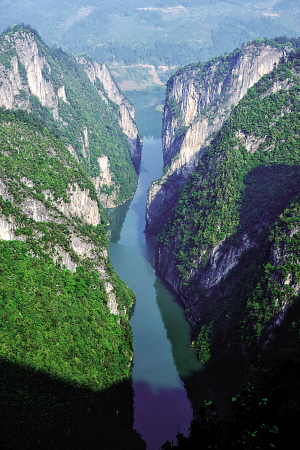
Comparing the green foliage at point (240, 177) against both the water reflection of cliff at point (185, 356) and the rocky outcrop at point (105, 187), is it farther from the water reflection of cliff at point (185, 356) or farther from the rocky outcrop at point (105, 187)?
the rocky outcrop at point (105, 187)

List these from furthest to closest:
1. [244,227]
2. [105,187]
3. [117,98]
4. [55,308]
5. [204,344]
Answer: [117,98]
[105,187]
[244,227]
[204,344]
[55,308]

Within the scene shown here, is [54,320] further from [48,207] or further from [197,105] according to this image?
[197,105]

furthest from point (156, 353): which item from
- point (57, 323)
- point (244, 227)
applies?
point (244, 227)

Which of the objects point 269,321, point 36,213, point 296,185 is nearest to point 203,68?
point 296,185

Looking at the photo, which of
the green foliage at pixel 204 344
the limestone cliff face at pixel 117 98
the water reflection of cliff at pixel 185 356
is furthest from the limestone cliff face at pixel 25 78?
the green foliage at pixel 204 344

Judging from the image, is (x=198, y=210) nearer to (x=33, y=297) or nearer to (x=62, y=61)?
(x=33, y=297)

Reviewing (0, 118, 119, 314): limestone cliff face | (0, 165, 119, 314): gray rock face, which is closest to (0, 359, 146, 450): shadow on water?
(0, 165, 119, 314): gray rock face
